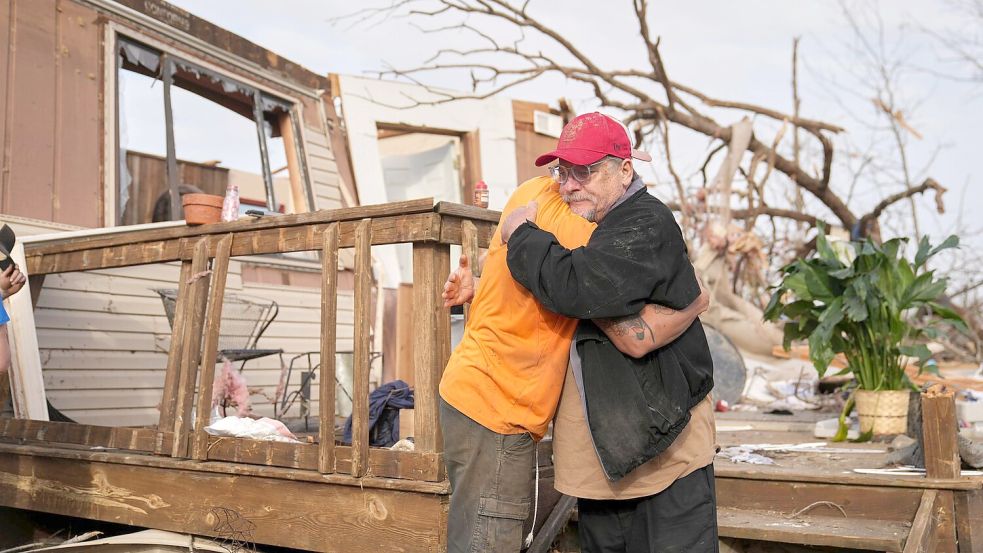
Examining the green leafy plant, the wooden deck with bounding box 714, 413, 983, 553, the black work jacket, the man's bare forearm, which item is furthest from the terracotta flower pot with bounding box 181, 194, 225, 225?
the green leafy plant

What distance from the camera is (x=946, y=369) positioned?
36.9ft

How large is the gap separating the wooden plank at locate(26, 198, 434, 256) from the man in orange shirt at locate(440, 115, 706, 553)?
1095 millimetres

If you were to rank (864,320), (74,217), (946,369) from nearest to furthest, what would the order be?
1. (864,320)
2. (74,217)
3. (946,369)

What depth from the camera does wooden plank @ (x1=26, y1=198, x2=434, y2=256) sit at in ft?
12.5

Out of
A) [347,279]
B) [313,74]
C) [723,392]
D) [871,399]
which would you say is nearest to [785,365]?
[723,392]

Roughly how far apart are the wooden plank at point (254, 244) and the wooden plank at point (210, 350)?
78 millimetres

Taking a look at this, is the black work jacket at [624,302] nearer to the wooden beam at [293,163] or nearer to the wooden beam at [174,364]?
the wooden beam at [174,364]

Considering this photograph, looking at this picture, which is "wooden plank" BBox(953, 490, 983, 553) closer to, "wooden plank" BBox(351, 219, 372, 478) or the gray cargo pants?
the gray cargo pants

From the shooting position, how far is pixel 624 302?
238 centimetres

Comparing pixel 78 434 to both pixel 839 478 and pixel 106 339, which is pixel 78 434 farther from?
pixel 839 478

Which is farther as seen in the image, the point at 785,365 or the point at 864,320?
the point at 785,365

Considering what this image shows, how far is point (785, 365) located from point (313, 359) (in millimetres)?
5342

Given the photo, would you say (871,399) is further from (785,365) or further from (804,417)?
(785,365)

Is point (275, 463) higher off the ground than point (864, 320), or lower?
lower
